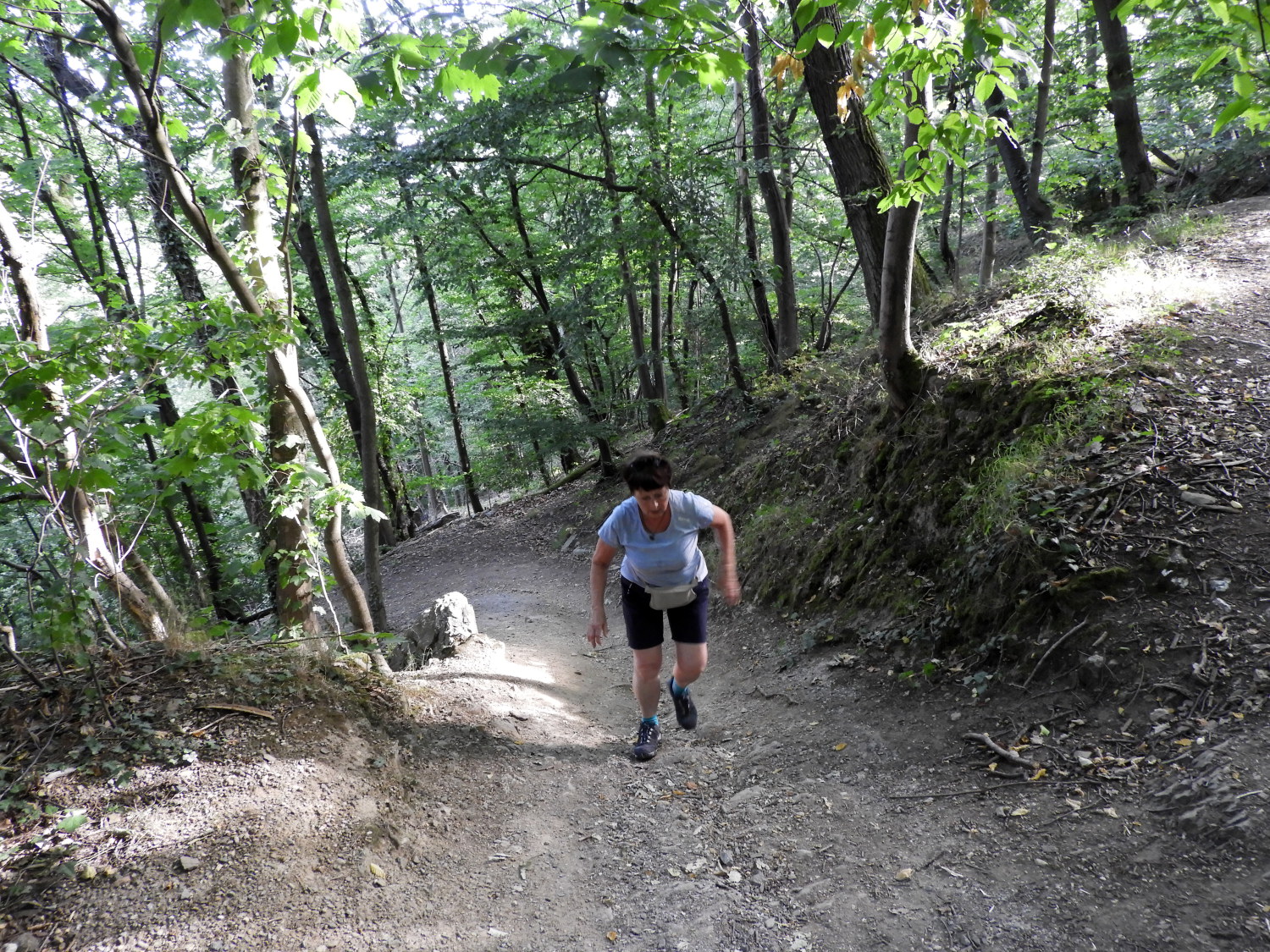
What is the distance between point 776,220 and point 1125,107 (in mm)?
5897

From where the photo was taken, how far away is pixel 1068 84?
12609 millimetres

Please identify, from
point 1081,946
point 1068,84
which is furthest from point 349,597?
point 1068,84

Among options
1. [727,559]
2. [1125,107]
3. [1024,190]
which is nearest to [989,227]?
[1024,190]

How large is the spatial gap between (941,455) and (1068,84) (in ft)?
37.1

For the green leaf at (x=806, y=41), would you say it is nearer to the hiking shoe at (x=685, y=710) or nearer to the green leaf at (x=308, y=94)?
the green leaf at (x=308, y=94)

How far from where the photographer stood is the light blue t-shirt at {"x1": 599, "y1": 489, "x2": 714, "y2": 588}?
4031 millimetres

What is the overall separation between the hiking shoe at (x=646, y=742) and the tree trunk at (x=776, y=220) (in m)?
7.99

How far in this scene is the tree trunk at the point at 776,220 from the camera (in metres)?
10.7

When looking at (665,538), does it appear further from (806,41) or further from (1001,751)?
(806,41)

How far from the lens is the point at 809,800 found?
376 cm

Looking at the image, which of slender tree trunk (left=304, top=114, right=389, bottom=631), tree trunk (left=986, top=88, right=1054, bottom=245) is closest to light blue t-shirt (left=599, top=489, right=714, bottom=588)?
slender tree trunk (left=304, top=114, right=389, bottom=631)

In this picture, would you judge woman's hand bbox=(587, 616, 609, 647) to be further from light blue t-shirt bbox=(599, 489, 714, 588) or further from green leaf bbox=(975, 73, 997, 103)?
green leaf bbox=(975, 73, 997, 103)

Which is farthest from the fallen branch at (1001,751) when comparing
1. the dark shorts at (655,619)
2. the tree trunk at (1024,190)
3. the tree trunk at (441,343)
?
the tree trunk at (441,343)

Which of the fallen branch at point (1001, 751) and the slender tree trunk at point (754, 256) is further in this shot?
the slender tree trunk at point (754, 256)
